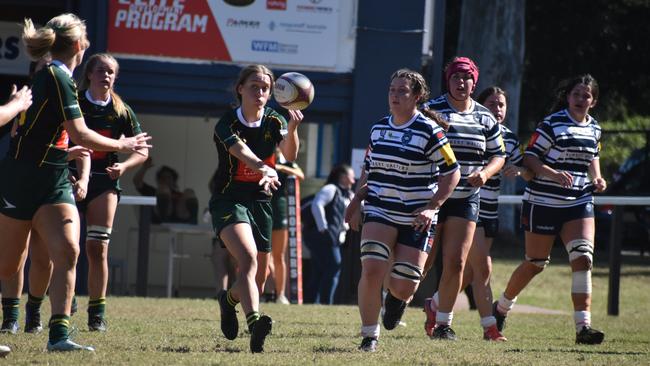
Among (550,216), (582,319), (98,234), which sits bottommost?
(582,319)

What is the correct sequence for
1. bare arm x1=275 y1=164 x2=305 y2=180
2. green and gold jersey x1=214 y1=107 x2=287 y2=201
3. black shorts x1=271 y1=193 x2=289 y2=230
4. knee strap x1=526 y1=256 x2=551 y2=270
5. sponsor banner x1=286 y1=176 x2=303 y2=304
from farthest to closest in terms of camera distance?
1. sponsor banner x1=286 y1=176 x2=303 y2=304
2. bare arm x1=275 y1=164 x2=305 y2=180
3. black shorts x1=271 y1=193 x2=289 y2=230
4. knee strap x1=526 y1=256 x2=551 y2=270
5. green and gold jersey x1=214 y1=107 x2=287 y2=201

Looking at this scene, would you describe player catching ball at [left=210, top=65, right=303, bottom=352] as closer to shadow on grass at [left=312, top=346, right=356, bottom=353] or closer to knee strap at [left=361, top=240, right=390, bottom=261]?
shadow on grass at [left=312, top=346, right=356, bottom=353]

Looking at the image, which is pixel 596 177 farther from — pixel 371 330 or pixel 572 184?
pixel 371 330

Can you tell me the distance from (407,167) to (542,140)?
211cm

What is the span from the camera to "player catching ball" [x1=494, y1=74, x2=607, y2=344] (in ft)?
30.5

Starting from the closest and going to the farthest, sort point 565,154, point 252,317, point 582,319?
point 252,317 < point 582,319 < point 565,154

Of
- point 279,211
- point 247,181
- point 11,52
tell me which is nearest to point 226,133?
point 247,181

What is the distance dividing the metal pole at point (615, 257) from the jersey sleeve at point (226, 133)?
6951 mm

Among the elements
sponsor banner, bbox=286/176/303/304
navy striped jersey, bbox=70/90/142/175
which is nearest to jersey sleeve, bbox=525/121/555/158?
navy striped jersey, bbox=70/90/142/175

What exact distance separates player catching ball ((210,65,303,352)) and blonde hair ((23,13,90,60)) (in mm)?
1319

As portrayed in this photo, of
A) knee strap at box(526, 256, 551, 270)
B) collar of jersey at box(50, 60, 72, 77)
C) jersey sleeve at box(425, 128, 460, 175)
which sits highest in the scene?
collar of jersey at box(50, 60, 72, 77)

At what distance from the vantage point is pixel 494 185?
31.7ft

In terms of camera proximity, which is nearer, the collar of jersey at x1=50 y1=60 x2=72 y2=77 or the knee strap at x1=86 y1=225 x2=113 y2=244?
the collar of jersey at x1=50 y1=60 x2=72 y2=77

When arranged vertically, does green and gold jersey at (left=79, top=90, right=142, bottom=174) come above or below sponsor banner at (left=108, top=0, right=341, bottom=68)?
below
